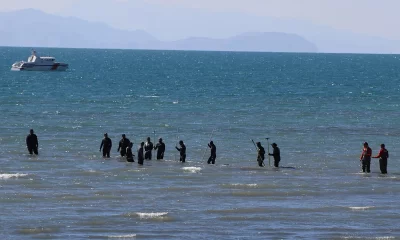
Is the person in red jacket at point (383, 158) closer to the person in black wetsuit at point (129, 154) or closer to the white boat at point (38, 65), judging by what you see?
the person in black wetsuit at point (129, 154)

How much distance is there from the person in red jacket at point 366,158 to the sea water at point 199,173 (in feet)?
1.79

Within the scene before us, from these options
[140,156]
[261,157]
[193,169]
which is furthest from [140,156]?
[261,157]

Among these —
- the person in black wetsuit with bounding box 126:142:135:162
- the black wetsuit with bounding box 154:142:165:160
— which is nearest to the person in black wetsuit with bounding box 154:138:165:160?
the black wetsuit with bounding box 154:142:165:160

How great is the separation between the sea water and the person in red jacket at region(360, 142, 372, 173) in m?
0.55

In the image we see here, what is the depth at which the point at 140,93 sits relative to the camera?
284 ft

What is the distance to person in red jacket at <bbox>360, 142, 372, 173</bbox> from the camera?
36312mm

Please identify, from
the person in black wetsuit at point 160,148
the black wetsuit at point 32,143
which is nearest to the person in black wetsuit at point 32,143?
the black wetsuit at point 32,143

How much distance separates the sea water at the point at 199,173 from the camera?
26734 mm

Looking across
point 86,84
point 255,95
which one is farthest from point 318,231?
Result: point 86,84

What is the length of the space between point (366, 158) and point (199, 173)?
673cm

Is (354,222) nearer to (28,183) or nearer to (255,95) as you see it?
(28,183)

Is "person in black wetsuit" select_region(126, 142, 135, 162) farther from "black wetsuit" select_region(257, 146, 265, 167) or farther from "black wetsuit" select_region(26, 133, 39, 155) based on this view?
"black wetsuit" select_region(257, 146, 265, 167)

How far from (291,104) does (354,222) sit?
156ft

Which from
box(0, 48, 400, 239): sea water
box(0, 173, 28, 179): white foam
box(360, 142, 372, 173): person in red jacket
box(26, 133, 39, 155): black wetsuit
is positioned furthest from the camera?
box(26, 133, 39, 155): black wetsuit
